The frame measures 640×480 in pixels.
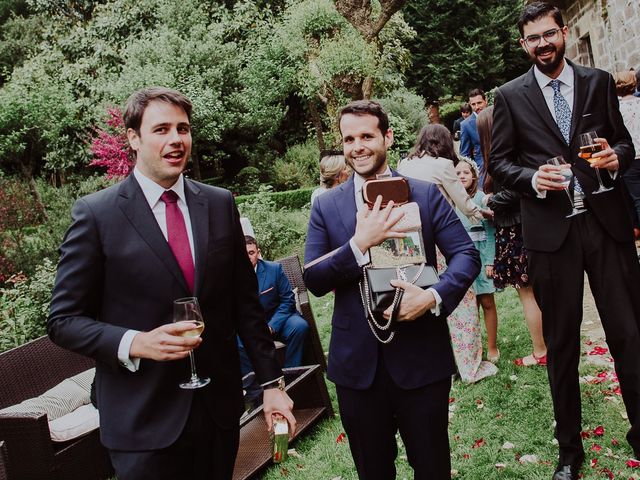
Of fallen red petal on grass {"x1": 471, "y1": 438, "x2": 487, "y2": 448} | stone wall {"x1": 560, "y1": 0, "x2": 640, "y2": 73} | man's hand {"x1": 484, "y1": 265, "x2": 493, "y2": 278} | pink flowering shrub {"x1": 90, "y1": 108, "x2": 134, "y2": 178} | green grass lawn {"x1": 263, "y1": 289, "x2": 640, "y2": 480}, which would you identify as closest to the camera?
green grass lawn {"x1": 263, "y1": 289, "x2": 640, "y2": 480}

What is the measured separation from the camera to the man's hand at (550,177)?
3.01m

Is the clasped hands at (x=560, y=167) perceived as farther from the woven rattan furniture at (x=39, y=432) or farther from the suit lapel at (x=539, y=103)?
the woven rattan furniture at (x=39, y=432)

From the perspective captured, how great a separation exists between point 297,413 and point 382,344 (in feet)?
9.04

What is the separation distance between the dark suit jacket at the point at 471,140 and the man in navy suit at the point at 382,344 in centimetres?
686

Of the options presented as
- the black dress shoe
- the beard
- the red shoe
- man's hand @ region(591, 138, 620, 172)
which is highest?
the beard

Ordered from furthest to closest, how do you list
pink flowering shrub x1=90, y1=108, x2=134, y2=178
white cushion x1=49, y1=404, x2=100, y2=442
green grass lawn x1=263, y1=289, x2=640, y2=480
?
1. pink flowering shrub x1=90, y1=108, x2=134, y2=178
2. white cushion x1=49, y1=404, x2=100, y2=442
3. green grass lawn x1=263, y1=289, x2=640, y2=480

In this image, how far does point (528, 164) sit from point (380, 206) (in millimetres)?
1458

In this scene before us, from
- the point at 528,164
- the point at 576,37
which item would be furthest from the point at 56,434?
the point at 576,37

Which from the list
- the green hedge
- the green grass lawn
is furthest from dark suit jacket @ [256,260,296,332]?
the green hedge

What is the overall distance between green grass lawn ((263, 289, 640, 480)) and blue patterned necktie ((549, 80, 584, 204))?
5.16 ft

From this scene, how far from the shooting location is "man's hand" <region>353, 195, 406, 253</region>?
2.24 metres

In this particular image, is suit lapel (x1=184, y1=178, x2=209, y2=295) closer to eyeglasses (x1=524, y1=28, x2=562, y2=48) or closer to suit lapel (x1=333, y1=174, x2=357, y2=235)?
suit lapel (x1=333, y1=174, x2=357, y2=235)

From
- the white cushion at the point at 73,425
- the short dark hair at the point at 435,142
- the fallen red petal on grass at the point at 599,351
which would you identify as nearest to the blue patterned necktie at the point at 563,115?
the short dark hair at the point at 435,142

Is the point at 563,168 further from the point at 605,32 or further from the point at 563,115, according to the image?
the point at 605,32
